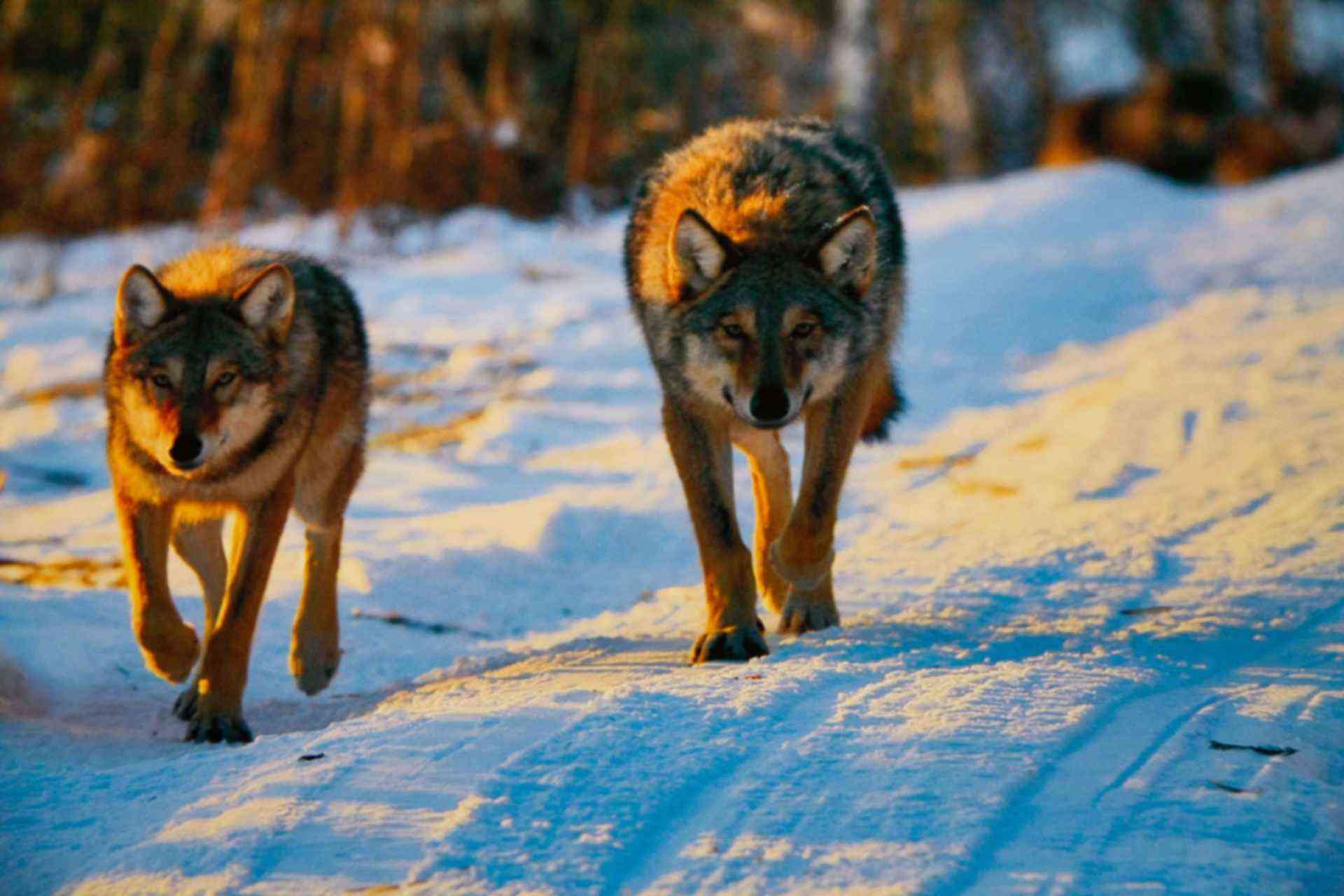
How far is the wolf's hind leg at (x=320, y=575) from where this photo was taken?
5.10 metres

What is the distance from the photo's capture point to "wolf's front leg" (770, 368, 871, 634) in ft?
16.1

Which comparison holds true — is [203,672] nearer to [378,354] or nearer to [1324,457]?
[1324,457]

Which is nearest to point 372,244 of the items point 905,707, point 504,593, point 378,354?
point 378,354

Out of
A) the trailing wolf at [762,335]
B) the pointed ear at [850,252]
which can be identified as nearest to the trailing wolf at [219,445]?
the trailing wolf at [762,335]

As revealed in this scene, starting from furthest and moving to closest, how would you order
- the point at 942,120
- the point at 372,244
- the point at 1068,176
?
the point at 942,120 → the point at 1068,176 → the point at 372,244

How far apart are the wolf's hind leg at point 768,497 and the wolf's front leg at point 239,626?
75.7 inches

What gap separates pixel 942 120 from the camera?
26391 millimetres

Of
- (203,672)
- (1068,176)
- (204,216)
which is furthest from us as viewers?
(1068,176)

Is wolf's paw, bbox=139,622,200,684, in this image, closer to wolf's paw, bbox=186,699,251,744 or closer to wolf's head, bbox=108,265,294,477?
wolf's paw, bbox=186,699,251,744

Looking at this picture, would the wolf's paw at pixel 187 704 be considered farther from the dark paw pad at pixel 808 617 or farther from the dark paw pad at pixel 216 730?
the dark paw pad at pixel 808 617

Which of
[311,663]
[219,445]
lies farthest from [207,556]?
[219,445]

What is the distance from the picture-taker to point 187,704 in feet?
16.1

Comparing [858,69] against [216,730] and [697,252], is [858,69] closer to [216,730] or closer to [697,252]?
[697,252]

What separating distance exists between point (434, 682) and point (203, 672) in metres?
0.81
